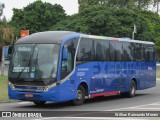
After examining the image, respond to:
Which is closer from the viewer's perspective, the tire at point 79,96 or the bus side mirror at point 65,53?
the bus side mirror at point 65,53

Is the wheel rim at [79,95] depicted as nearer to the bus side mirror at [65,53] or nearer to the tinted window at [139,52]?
the bus side mirror at [65,53]

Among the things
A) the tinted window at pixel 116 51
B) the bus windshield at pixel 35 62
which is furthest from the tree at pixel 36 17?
the bus windshield at pixel 35 62

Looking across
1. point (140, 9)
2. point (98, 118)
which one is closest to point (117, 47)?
point (98, 118)

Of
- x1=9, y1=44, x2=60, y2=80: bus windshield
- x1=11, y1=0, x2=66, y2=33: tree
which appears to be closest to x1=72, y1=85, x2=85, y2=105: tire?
x1=9, y1=44, x2=60, y2=80: bus windshield

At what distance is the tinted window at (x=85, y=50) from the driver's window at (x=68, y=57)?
46cm

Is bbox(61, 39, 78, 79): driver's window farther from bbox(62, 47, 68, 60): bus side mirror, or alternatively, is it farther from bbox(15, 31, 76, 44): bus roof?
bbox(15, 31, 76, 44): bus roof

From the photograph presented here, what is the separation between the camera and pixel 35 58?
61.8ft

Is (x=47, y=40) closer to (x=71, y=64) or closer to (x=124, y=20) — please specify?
(x=71, y=64)

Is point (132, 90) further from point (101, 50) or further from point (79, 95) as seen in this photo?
point (79, 95)

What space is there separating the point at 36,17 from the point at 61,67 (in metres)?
58.3

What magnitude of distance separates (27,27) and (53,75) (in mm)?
57931

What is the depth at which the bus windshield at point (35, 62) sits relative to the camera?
1853 cm

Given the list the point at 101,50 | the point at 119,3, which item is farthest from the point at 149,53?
the point at 119,3

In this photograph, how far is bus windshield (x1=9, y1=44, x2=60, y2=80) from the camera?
60.8 ft
